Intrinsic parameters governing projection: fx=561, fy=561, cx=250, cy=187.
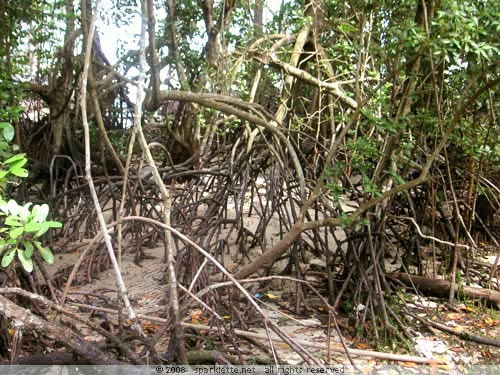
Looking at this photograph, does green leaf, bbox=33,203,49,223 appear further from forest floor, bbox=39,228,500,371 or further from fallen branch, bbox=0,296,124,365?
forest floor, bbox=39,228,500,371

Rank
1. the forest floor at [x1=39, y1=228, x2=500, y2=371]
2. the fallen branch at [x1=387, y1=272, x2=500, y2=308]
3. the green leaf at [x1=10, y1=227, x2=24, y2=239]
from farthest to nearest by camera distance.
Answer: the fallen branch at [x1=387, y1=272, x2=500, y2=308] < the forest floor at [x1=39, y1=228, x2=500, y2=371] < the green leaf at [x1=10, y1=227, x2=24, y2=239]

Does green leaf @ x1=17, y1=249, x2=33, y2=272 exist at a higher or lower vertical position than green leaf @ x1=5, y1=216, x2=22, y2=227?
lower

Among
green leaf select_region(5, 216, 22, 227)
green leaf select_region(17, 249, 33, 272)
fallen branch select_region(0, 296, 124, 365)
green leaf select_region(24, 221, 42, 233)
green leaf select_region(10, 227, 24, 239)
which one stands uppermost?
green leaf select_region(5, 216, 22, 227)

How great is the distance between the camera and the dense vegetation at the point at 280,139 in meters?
2.66

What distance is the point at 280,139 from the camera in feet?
12.6

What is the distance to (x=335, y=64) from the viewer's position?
4.73m

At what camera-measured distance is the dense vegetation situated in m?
2.66

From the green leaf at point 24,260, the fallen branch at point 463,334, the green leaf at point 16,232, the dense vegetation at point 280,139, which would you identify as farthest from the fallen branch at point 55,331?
the fallen branch at point 463,334

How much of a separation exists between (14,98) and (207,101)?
1.28m

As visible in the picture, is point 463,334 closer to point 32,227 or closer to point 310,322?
point 310,322

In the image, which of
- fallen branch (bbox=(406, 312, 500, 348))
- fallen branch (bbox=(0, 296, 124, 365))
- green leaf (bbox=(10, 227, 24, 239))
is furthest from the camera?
fallen branch (bbox=(406, 312, 500, 348))

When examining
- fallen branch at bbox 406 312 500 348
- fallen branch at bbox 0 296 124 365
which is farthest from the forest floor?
fallen branch at bbox 0 296 124 365

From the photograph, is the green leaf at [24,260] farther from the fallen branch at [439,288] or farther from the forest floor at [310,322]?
the fallen branch at [439,288]

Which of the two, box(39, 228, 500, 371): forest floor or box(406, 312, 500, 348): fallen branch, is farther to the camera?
box(406, 312, 500, 348): fallen branch
